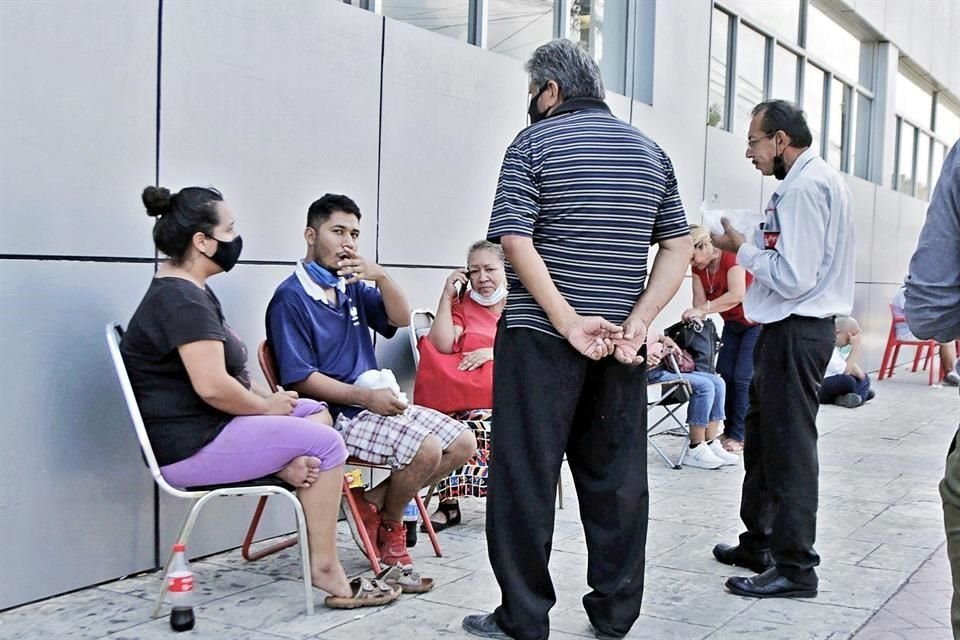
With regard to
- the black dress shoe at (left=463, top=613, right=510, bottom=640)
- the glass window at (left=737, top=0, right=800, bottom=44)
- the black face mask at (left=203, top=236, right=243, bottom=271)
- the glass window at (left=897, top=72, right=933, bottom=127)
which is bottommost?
the black dress shoe at (left=463, top=613, right=510, bottom=640)

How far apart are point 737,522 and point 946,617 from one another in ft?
4.70

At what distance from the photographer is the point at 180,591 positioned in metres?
3.35

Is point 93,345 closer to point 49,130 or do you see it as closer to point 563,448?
point 49,130

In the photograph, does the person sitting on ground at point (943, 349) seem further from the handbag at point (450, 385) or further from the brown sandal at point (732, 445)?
the handbag at point (450, 385)

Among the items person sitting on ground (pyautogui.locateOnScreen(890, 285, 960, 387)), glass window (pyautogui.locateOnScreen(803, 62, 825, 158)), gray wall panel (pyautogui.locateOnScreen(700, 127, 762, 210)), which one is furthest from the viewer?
glass window (pyautogui.locateOnScreen(803, 62, 825, 158))

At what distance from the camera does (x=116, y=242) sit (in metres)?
3.79

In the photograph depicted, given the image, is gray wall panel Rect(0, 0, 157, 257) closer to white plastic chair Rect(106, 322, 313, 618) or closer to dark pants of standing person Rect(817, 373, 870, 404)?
white plastic chair Rect(106, 322, 313, 618)

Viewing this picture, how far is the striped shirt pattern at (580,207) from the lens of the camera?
316 centimetres

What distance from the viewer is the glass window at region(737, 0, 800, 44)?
34.0ft

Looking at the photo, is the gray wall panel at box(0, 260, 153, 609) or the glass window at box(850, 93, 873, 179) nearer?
the gray wall panel at box(0, 260, 153, 609)

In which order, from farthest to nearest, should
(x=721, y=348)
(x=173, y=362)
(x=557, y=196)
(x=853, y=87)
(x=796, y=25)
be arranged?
(x=853, y=87)
(x=796, y=25)
(x=721, y=348)
(x=173, y=362)
(x=557, y=196)

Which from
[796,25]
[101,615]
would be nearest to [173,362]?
[101,615]

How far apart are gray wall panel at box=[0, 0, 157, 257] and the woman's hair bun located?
14.2 inches

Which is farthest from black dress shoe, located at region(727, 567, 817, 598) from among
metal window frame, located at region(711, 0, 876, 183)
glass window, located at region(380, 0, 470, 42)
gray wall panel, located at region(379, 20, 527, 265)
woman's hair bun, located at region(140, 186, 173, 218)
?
metal window frame, located at region(711, 0, 876, 183)
